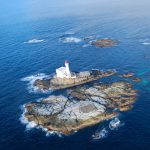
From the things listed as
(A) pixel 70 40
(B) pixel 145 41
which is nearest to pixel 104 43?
(B) pixel 145 41

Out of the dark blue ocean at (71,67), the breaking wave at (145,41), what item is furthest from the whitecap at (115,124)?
the breaking wave at (145,41)

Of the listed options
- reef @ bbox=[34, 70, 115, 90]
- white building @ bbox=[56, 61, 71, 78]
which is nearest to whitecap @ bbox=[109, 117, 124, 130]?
reef @ bbox=[34, 70, 115, 90]

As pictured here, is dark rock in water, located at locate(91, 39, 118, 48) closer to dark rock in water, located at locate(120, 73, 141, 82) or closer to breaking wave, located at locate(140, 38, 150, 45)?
breaking wave, located at locate(140, 38, 150, 45)

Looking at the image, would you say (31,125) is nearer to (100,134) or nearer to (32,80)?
(100,134)

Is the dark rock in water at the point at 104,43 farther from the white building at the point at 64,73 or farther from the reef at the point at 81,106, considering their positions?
the reef at the point at 81,106

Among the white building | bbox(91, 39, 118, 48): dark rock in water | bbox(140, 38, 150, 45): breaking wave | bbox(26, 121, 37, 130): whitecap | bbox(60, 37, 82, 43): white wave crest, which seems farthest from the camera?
bbox(60, 37, 82, 43): white wave crest

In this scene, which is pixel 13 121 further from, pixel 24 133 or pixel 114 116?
pixel 114 116

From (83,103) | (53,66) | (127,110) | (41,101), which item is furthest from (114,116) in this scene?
(53,66)
